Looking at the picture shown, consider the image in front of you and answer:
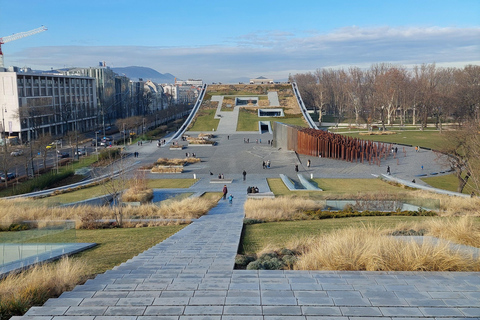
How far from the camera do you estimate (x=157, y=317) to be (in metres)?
4.50

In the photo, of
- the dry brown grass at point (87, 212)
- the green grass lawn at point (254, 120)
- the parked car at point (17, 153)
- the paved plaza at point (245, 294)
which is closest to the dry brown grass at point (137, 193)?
the dry brown grass at point (87, 212)

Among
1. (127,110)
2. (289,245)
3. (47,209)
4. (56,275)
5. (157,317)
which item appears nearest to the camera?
(157,317)

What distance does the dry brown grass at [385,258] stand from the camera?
6.50 metres

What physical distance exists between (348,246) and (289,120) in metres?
57.0

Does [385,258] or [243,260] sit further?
[243,260]

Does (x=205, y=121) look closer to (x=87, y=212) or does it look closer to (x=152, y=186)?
(x=152, y=186)

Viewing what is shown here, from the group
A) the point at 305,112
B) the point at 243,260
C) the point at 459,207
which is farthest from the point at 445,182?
the point at 305,112

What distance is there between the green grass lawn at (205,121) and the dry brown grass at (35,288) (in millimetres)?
52885

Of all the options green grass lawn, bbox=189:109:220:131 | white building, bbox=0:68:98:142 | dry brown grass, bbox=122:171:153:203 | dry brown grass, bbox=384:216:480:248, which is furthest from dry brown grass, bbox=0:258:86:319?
green grass lawn, bbox=189:109:220:131

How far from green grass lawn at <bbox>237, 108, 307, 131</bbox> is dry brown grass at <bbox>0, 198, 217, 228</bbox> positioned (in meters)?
43.1

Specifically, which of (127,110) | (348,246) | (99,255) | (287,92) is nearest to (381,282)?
(348,246)

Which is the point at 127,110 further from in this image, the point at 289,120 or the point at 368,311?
the point at 368,311

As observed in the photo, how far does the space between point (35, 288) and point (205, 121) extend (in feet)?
189

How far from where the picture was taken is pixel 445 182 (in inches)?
1088
